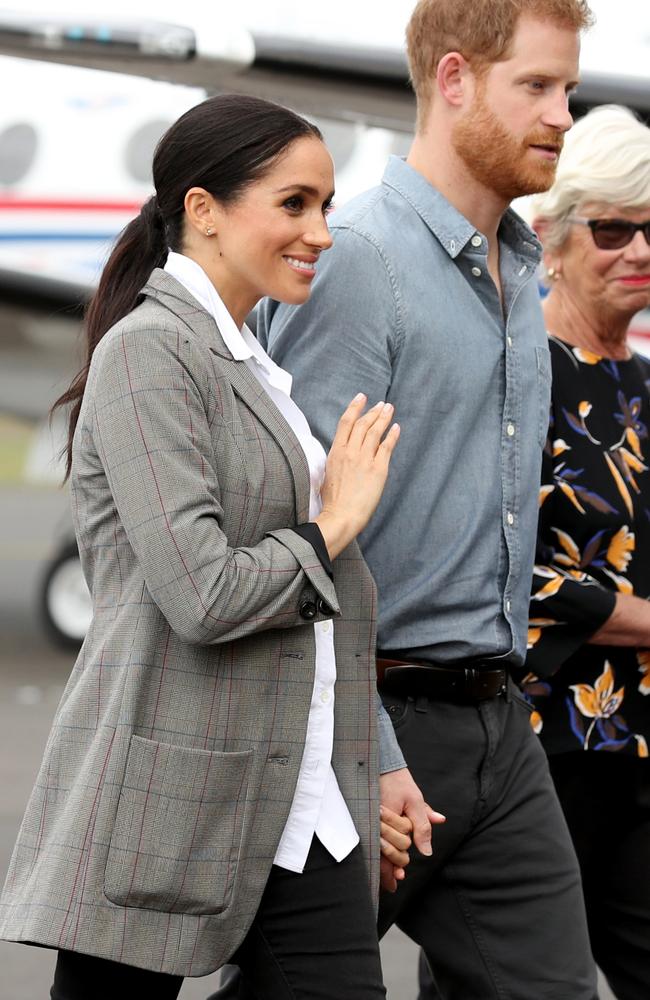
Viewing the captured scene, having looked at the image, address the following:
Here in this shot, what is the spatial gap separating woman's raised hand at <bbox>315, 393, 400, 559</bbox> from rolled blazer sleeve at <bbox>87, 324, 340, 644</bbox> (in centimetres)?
13

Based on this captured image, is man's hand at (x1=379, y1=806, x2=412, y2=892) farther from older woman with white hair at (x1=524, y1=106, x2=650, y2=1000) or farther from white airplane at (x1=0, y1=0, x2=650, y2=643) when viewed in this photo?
white airplane at (x1=0, y1=0, x2=650, y2=643)

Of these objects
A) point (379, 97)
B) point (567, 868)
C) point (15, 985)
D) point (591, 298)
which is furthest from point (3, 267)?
point (567, 868)

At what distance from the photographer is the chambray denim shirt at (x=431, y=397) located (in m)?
2.51

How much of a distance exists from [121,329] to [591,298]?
1.34 meters

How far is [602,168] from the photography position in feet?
10.3

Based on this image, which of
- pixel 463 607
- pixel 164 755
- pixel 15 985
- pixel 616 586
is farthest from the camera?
pixel 15 985

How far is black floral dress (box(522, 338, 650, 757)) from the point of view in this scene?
9.68 feet

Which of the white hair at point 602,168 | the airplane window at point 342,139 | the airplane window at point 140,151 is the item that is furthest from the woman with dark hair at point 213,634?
the airplane window at point 342,139

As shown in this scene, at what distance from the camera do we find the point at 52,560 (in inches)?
329

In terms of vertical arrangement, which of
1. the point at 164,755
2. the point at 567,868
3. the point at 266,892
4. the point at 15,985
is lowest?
the point at 15,985

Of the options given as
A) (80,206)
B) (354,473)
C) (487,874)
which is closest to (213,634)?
(354,473)

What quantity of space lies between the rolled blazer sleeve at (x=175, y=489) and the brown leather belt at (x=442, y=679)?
50 cm

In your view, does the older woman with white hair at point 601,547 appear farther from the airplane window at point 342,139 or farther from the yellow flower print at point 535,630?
the airplane window at point 342,139

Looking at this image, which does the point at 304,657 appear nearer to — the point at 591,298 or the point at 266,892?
the point at 266,892
